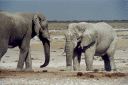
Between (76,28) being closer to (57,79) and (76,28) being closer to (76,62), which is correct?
(76,62)

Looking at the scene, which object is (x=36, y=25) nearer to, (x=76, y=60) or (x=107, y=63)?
(x=76, y=60)

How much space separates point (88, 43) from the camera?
1147 inches

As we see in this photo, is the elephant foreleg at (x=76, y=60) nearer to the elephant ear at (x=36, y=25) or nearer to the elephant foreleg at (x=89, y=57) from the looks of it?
the elephant foreleg at (x=89, y=57)

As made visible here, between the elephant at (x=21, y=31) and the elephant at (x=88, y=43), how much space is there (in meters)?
1.23

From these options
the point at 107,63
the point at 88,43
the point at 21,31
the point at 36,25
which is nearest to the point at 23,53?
the point at 21,31

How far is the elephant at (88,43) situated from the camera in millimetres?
28359

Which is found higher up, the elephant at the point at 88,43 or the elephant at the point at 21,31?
the elephant at the point at 21,31

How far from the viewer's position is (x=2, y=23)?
26.2m

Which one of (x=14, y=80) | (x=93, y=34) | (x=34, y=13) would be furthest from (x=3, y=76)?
(x=93, y=34)

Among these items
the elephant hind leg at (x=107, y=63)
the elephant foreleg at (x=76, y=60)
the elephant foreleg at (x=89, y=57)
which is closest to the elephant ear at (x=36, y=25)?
the elephant foreleg at (x=76, y=60)

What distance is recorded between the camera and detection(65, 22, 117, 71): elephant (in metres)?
28.4

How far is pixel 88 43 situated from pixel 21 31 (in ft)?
12.0

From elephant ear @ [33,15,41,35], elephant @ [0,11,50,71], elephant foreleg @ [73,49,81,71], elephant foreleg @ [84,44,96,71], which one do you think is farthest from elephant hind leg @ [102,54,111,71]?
elephant ear @ [33,15,41,35]

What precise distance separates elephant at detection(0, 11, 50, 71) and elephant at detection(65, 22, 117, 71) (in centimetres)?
123
